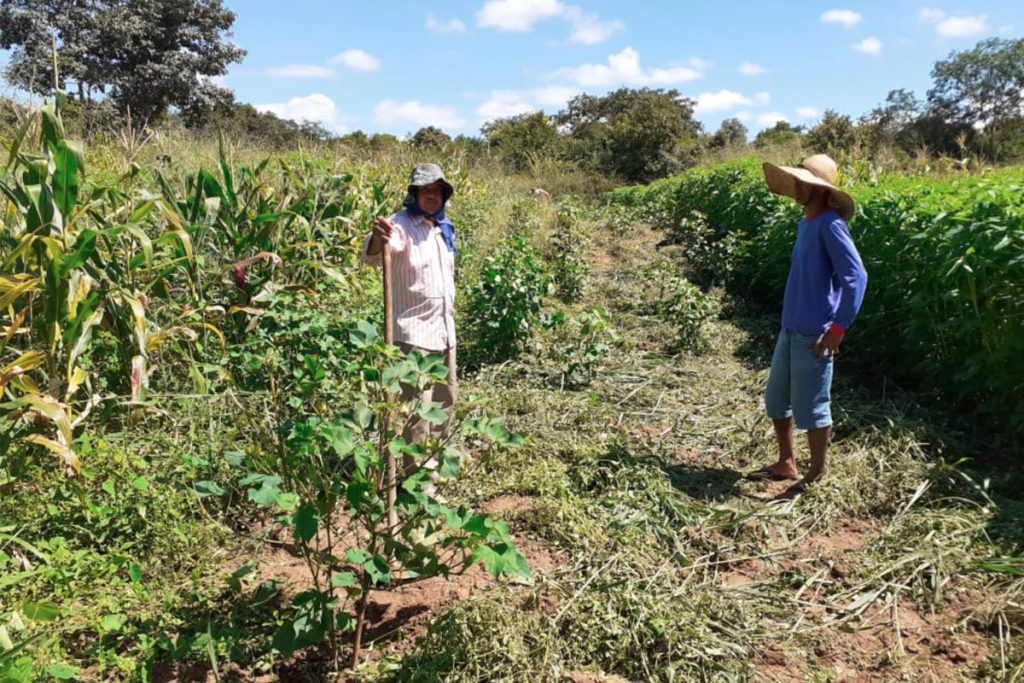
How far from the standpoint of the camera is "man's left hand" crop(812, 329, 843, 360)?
10.6ft

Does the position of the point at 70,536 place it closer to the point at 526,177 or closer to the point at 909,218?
the point at 909,218

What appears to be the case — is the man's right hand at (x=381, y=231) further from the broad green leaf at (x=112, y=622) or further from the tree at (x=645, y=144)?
the tree at (x=645, y=144)

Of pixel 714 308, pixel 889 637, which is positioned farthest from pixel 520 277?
pixel 889 637

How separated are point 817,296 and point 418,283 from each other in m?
1.97

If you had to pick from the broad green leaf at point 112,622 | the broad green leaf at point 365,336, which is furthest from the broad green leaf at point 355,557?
the broad green leaf at point 112,622

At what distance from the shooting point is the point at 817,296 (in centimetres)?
332

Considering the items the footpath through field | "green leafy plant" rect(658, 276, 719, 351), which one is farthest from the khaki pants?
"green leafy plant" rect(658, 276, 719, 351)

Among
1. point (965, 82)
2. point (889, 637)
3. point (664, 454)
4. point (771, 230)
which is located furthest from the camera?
point (965, 82)

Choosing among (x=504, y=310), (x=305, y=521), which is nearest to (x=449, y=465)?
(x=305, y=521)

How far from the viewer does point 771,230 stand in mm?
6875

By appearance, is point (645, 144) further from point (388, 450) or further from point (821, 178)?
point (388, 450)

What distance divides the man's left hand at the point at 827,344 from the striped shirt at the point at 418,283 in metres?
1.85

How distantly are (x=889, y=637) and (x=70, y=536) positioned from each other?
332 cm

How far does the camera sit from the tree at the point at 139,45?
2080 cm
